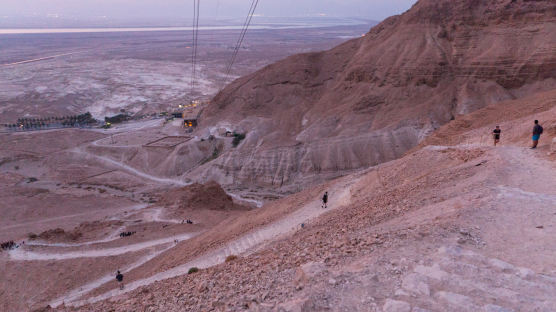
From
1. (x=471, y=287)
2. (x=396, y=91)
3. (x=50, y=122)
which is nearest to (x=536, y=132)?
(x=471, y=287)

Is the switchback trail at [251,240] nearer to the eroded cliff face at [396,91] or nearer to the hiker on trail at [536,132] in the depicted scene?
the hiker on trail at [536,132]

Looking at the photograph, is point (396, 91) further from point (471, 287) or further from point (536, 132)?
point (471, 287)

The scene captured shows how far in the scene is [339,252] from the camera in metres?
7.35

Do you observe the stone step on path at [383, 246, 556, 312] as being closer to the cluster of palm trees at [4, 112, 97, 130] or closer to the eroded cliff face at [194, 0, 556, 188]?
the eroded cliff face at [194, 0, 556, 188]

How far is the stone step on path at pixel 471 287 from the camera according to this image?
17.3 feet

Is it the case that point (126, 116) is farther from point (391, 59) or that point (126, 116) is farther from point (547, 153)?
point (547, 153)

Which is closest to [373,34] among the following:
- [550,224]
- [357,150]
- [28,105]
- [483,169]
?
[357,150]

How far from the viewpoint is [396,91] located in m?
44.5

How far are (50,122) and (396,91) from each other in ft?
213

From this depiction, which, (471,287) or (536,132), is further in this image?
(536,132)

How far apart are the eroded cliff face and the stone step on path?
32259 mm

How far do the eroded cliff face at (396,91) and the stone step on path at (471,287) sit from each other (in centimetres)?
3226

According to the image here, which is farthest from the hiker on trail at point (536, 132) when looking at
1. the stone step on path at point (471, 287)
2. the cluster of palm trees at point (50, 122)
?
the cluster of palm trees at point (50, 122)

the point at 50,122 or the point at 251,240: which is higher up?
the point at 251,240
